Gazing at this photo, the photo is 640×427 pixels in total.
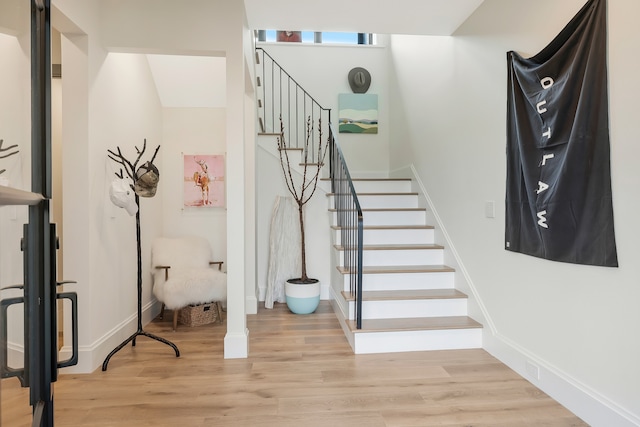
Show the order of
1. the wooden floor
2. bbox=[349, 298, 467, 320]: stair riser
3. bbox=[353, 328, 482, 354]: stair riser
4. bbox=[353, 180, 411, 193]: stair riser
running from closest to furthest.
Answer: the wooden floor, bbox=[353, 328, 482, 354]: stair riser, bbox=[349, 298, 467, 320]: stair riser, bbox=[353, 180, 411, 193]: stair riser

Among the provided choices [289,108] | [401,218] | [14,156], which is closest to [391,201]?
[401,218]

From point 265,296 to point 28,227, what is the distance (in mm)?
3411

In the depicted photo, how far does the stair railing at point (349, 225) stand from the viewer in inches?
110

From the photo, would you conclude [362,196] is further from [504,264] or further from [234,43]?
[234,43]

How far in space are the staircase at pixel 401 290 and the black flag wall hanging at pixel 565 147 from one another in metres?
0.91

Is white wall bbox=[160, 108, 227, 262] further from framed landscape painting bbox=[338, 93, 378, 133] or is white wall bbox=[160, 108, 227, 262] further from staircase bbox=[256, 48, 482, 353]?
framed landscape painting bbox=[338, 93, 378, 133]

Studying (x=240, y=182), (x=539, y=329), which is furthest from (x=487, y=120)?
(x=240, y=182)

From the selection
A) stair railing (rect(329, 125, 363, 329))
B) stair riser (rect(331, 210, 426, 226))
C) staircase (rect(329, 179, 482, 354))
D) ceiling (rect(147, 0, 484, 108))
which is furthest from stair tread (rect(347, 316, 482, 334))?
ceiling (rect(147, 0, 484, 108))

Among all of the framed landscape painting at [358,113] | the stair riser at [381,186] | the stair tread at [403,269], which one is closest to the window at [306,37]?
the framed landscape painting at [358,113]

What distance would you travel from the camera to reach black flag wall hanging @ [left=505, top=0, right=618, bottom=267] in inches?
69.2

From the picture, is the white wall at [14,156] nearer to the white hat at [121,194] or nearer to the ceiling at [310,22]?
the white hat at [121,194]

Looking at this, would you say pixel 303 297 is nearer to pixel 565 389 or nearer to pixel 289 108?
pixel 565 389

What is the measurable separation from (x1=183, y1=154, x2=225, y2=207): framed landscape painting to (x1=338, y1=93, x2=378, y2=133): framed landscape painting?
88.0 inches

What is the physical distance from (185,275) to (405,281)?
2.04 metres
